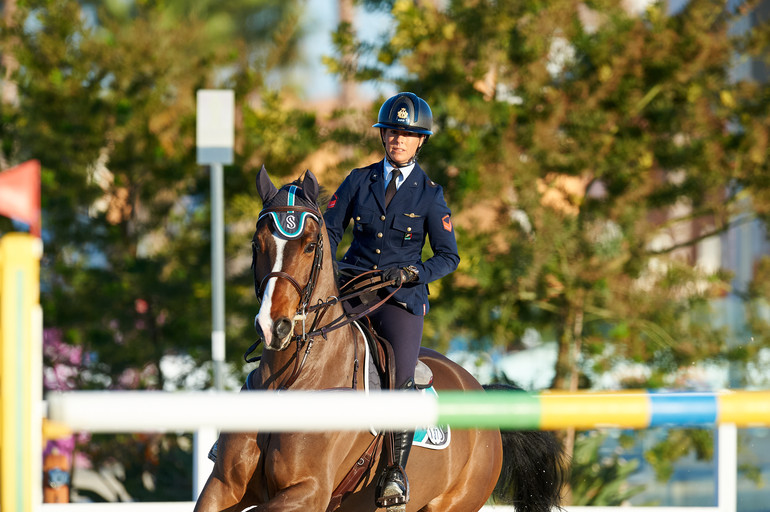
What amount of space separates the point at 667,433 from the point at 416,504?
421 cm

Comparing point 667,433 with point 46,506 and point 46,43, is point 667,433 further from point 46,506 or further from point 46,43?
point 46,43

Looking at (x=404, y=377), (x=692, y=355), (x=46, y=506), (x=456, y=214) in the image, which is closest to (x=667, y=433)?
(x=692, y=355)

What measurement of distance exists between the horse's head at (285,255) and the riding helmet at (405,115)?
0.70m

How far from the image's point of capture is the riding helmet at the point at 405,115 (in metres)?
4.52

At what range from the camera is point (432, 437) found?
4.59 m

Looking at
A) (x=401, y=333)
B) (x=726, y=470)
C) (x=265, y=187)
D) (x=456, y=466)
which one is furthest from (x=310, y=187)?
(x=726, y=470)

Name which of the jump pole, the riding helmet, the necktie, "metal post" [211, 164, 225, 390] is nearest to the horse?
the necktie

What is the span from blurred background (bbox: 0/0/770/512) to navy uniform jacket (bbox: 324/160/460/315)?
9.87ft

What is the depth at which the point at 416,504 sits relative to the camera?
4676 millimetres

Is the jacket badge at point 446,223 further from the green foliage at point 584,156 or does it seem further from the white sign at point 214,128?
the green foliage at point 584,156

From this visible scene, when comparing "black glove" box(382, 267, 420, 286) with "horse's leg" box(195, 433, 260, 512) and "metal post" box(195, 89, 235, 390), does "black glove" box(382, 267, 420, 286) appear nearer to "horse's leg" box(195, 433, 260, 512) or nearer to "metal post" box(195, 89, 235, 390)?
"horse's leg" box(195, 433, 260, 512)

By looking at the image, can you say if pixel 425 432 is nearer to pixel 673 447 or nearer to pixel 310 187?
pixel 310 187

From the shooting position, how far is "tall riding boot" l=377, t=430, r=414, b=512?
4145 mm

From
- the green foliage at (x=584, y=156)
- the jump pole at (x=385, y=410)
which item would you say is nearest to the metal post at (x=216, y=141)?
the green foliage at (x=584, y=156)
